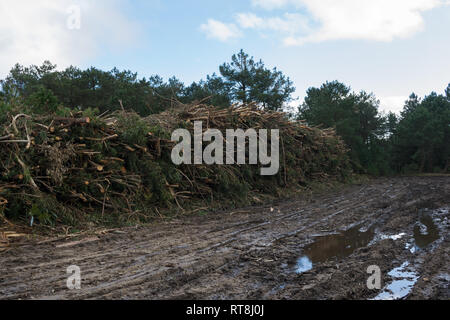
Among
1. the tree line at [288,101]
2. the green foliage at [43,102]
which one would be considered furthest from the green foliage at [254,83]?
the green foliage at [43,102]

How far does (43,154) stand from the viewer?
258 inches

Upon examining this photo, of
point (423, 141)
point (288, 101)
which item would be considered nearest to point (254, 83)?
point (288, 101)

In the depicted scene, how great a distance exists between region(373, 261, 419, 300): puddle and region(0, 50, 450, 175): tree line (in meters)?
15.6

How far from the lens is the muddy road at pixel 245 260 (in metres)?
3.41

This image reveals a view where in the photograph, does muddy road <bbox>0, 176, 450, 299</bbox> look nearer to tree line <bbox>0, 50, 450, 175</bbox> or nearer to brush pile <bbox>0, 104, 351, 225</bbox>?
brush pile <bbox>0, 104, 351, 225</bbox>

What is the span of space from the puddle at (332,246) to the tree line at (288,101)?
13822 millimetres

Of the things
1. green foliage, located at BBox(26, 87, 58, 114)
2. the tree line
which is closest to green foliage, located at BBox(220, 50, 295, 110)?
the tree line

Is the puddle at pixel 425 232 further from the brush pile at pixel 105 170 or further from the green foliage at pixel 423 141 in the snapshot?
the green foliage at pixel 423 141

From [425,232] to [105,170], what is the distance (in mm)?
6452

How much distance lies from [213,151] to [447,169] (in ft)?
90.0

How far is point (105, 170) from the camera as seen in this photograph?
24.4ft

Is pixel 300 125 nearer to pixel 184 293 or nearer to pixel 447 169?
pixel 184 293

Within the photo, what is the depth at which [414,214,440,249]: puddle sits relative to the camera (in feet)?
18.0
